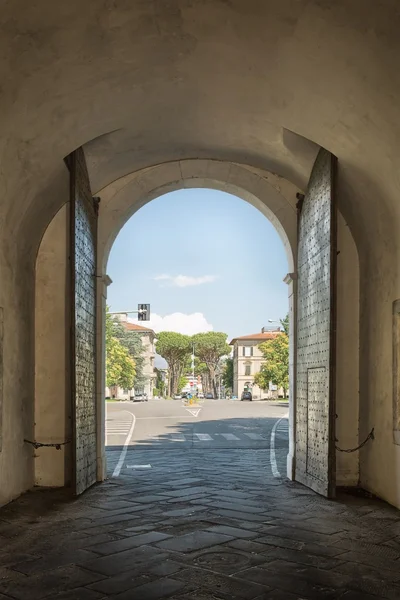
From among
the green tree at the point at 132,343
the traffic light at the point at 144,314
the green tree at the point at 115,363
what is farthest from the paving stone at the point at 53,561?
the green tree at the point at 132,343

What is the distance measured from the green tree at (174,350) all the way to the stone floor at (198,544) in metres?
83.5

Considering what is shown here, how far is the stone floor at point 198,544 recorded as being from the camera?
4.36m

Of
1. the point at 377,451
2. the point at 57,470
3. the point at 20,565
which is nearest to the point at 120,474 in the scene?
the point at 57,470

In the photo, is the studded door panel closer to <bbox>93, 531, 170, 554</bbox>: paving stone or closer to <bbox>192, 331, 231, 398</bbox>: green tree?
<bbox>93, 531, 170, 554</bbox>: paving stone

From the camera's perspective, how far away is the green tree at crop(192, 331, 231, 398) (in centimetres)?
9644

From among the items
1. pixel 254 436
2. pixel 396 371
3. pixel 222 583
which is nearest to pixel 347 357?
pixel 396 371

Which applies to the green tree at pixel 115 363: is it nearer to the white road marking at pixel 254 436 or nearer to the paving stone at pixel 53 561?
the white road marking at pixel 254 436

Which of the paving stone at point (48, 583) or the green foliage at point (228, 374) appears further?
the green foliage at point (228, 374)

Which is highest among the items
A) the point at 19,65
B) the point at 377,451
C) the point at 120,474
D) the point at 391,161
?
the point at 19,65

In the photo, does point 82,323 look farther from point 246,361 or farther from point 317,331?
point 246,361

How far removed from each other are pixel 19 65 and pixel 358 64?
295cm

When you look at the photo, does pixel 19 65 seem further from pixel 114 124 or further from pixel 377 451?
pixel 377 451

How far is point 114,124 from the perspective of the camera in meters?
7.62

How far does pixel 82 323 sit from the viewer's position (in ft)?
26.7
